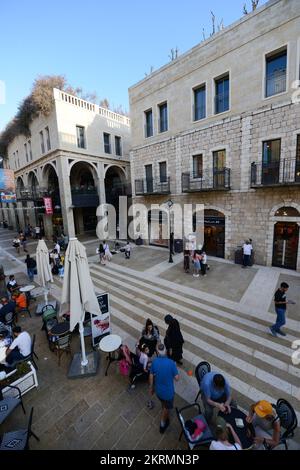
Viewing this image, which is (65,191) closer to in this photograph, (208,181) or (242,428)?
(208,181)

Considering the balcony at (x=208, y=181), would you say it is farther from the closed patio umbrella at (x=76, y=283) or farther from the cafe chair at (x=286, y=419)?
the cafe chair at (x=286, y=419)

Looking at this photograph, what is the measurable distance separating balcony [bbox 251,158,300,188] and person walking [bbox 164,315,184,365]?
9692mm

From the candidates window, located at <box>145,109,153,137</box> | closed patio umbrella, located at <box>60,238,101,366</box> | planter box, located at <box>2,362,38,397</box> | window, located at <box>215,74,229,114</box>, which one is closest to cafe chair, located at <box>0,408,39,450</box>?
planter box, located at <box>2,362,38,397</box>

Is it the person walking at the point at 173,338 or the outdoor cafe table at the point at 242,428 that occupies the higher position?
the person walking at the point at 173,338

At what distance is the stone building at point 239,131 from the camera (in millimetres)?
10672

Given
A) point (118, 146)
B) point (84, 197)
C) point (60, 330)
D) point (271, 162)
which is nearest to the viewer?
point (60, 330)

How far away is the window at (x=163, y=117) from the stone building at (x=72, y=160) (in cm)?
885

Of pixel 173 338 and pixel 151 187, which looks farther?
pixel 151 187

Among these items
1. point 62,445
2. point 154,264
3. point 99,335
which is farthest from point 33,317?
point 154,264

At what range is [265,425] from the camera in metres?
3.23

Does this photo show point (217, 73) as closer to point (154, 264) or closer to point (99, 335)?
point (154, 264)

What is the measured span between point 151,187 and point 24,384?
15.5 meters

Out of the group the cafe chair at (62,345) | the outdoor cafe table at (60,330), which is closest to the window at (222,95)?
the outdoor cafe table at (60,330)

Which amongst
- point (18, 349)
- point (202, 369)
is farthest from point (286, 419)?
point (18, 349)
